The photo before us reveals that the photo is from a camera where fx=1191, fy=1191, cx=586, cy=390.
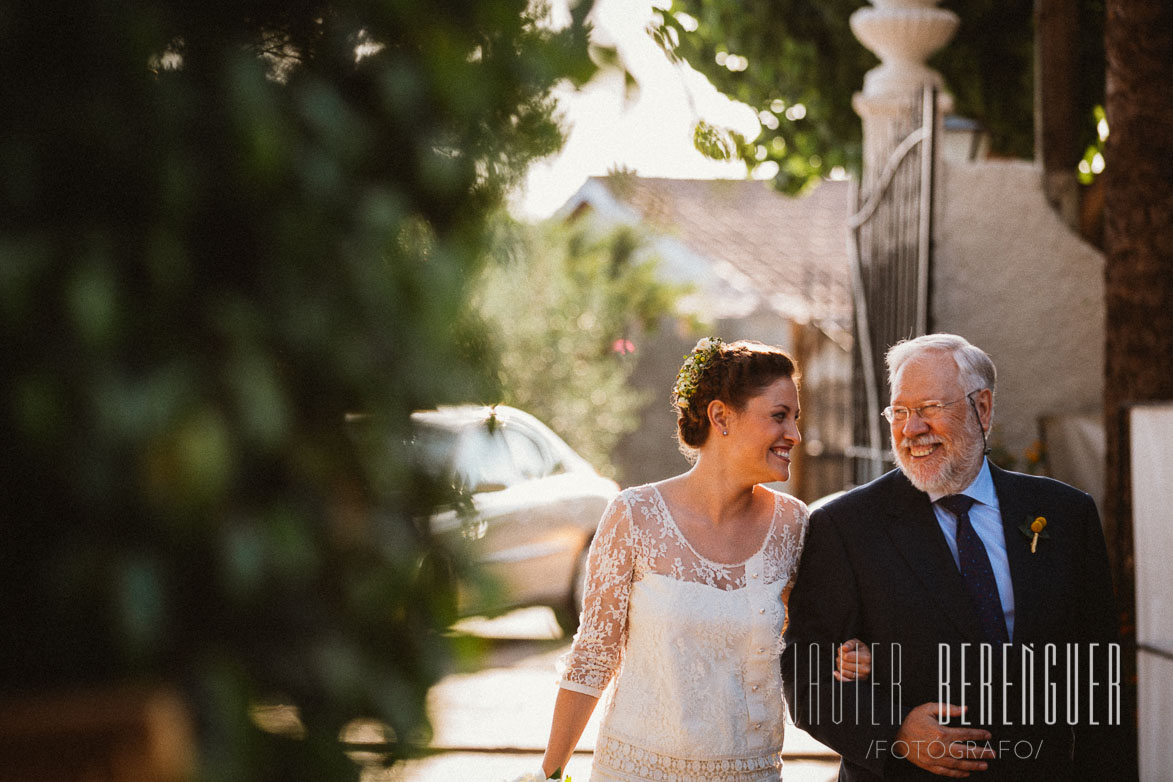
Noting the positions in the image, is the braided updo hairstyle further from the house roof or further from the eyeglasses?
the house roof

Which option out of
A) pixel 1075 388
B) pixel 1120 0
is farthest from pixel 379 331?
pixel 1075 388

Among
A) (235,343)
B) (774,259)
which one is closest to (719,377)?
(235,343)

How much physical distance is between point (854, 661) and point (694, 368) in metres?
0.98

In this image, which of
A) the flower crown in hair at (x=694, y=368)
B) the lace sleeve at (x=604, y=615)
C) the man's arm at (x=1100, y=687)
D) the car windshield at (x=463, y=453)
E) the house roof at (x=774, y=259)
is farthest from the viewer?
the house roof at (x=774, y=259)

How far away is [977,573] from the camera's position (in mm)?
2867

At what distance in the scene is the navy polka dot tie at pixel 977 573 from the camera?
9.25 feet

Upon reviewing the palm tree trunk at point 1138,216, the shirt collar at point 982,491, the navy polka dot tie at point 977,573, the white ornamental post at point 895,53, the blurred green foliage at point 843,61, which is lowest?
the navy polka dot tie at point 977,573

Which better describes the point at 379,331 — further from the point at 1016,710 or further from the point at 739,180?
the point at 1016,710

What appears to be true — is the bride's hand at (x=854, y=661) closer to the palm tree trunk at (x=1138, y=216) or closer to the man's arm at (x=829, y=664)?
the man's arm at (x=829, y=664)

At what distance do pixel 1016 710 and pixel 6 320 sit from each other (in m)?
2.66

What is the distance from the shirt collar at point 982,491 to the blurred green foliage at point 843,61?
6205 mm

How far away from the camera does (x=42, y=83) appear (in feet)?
2.28

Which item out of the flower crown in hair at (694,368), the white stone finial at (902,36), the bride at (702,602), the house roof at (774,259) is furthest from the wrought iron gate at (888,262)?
the house roof at (774,259)

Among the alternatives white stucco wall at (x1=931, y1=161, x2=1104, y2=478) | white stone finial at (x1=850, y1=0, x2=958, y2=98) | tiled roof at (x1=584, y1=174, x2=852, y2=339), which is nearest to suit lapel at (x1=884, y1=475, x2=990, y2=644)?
white stucco wall at (x1=931, y1=161, x2=1104, y2=478)
